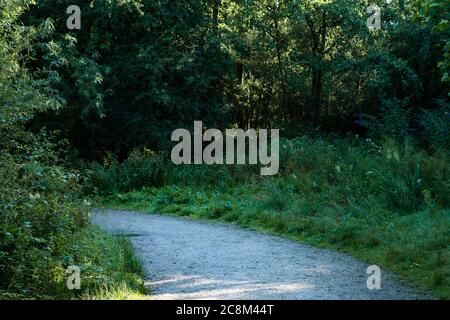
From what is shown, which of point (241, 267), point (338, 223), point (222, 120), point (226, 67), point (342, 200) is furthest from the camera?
point (222, 120)

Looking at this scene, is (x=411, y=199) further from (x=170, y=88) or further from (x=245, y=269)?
(x=170, y=88)

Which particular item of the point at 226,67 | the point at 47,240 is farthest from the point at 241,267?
the point at 226,67

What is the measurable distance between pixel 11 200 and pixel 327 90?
20.9 m

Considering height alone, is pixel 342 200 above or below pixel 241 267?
above

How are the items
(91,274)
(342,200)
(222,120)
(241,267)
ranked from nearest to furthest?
1. (91,274)
2. (241,267)
3. (342,200)
4. (222,120)

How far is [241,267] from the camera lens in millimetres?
9203

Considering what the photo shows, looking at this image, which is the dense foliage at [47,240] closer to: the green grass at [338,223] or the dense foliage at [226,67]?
the green grass at [338,223]

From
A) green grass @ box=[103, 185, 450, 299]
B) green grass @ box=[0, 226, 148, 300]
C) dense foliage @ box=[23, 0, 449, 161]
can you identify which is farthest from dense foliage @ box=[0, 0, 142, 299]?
dense foliage @ box=[23, 0, 449, 161]

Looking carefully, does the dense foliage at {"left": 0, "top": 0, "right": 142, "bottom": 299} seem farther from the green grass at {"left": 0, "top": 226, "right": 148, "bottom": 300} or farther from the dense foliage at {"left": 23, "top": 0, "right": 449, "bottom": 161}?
the dense foliage at {"left": 23, "top": 0, "right": 449, "bottom": 161}

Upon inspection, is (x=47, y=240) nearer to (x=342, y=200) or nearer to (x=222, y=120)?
(x=342, y=200)

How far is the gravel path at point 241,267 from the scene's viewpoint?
303 inches

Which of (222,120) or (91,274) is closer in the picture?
(91,274)

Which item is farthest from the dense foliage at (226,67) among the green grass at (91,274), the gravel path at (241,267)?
the green grass at (91,274)
